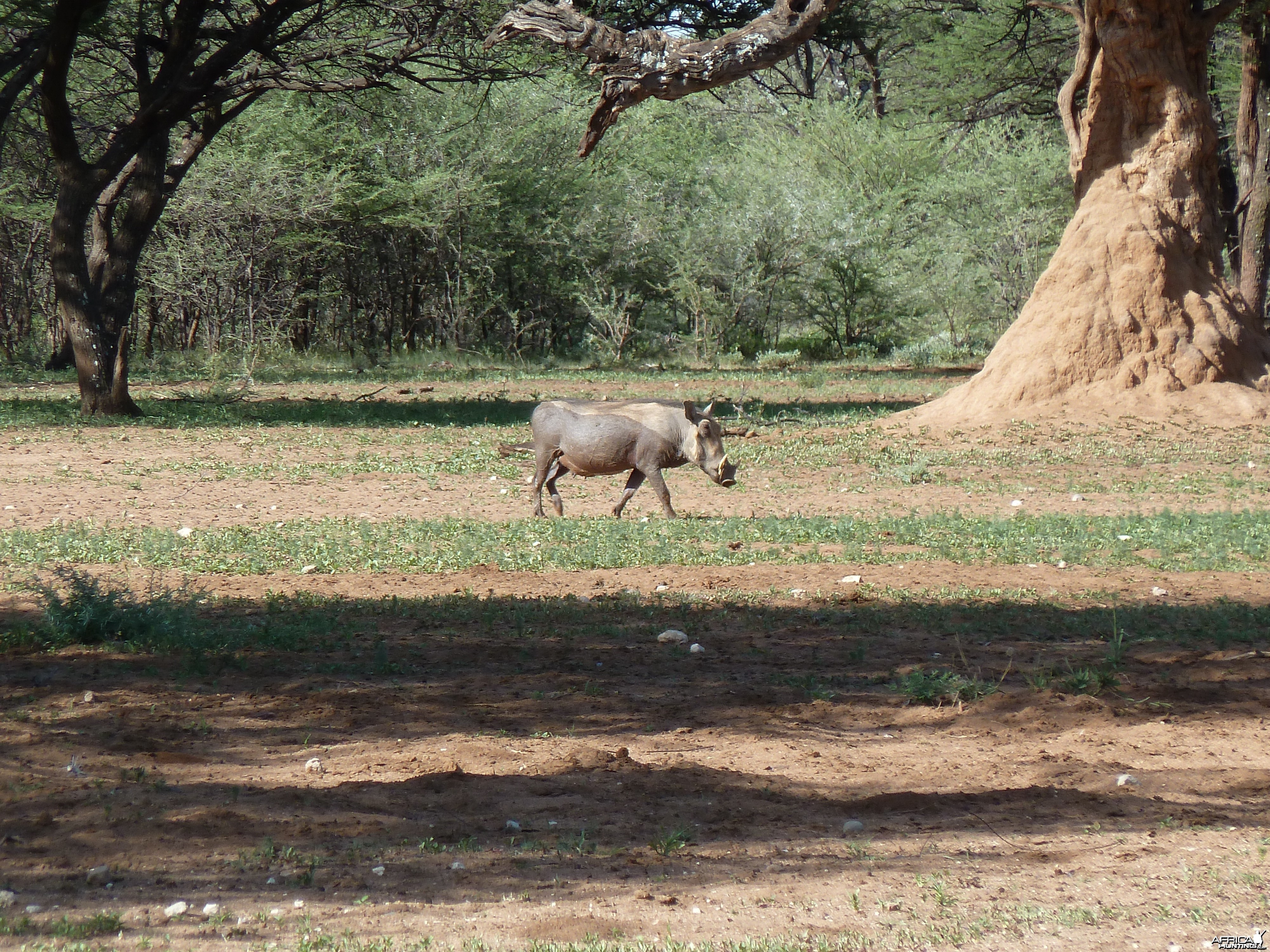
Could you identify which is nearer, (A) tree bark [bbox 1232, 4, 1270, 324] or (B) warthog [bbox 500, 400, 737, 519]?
(B) warthog [bbox 500, 400, 737, 519]

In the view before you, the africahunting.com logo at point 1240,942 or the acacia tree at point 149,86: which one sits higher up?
the acacia tree at point 149,86

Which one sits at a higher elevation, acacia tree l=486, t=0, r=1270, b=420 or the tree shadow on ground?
acacia tree l=486, t=0, r=1270, b=420

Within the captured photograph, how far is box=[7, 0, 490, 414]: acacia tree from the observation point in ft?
54.7

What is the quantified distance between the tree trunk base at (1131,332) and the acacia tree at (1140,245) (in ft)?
0.05

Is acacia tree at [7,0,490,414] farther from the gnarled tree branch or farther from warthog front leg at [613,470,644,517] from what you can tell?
the gnarled tree branch

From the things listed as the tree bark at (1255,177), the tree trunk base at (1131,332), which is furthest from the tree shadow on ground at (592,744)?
the tree bark at (1255,177)

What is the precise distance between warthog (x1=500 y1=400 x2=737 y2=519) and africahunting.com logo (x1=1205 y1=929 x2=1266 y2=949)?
25.0 ft

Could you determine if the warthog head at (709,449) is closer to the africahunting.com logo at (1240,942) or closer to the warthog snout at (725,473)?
the warthog snout at (725,473)

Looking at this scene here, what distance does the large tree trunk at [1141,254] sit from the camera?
50.0 ft

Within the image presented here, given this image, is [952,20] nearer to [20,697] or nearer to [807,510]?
[807,510]

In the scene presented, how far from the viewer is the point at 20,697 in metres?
5.53

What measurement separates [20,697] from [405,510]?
234 inches

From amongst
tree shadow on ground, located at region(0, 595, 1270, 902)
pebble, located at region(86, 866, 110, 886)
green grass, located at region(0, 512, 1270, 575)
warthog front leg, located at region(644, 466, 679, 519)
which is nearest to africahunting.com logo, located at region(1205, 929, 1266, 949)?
tree shadow on ground, located at region(0, 595, 1270, 902)

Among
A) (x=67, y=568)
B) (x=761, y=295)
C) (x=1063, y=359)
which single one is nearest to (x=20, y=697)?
(x=67, y=568)
